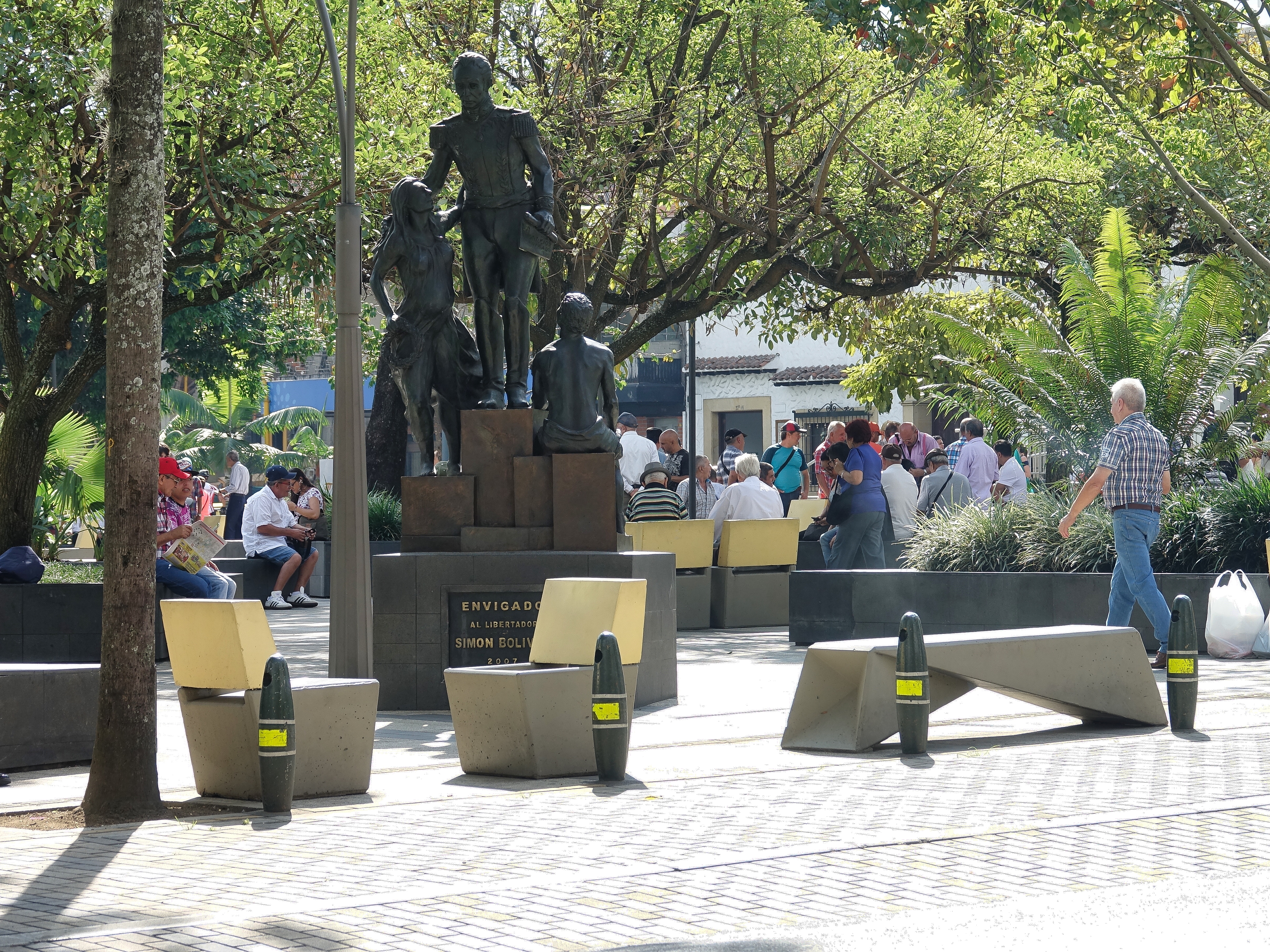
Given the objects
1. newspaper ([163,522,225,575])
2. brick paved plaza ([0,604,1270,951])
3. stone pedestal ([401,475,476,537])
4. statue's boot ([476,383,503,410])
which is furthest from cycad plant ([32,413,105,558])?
brick paved plaza ([0,604,1270,951])

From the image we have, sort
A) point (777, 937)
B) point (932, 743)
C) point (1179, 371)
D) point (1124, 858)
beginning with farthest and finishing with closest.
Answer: point (1179, 371), point (932, 743), point (1124, 858), point (777, 937)

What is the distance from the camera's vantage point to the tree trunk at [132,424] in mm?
7668

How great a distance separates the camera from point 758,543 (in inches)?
709

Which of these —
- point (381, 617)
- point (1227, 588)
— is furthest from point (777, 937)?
point (1227, 588)

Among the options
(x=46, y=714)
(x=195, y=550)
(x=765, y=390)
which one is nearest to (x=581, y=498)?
(x=46, y=714)

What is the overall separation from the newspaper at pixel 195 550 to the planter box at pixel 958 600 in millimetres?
5212

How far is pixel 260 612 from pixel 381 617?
348 centimetres

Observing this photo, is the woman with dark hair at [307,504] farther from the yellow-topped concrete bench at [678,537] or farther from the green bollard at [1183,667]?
the green bollard at [1183,667]

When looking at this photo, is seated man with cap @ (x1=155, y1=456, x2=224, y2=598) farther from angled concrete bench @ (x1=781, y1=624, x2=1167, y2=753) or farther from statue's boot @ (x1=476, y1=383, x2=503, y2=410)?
angled concrete bench @ (x1=781, y1=624, x2=1167, y2=753)

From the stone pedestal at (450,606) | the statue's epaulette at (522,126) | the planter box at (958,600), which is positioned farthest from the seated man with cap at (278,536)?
the statue's epaulette at (522,126)

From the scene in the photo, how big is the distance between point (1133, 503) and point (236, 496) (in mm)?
17258

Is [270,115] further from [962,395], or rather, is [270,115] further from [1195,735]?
[1195,735]

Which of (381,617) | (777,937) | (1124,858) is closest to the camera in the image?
(777,937)

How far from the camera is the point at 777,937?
205 inches
